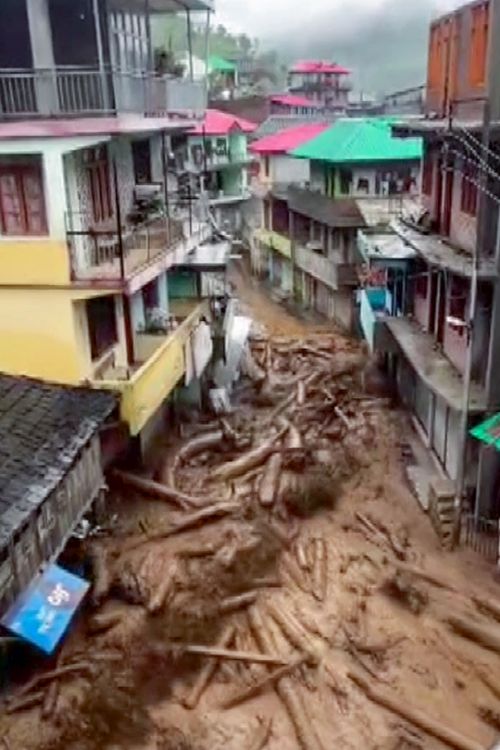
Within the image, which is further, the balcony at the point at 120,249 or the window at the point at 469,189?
the window at the point at 469,189

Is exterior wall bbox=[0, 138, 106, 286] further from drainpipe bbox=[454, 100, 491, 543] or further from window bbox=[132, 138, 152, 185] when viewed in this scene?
drainpipe bbox=[454, 100, 491, 543]

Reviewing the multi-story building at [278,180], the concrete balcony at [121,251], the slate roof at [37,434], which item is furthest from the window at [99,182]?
the multi-story building at [278,180]

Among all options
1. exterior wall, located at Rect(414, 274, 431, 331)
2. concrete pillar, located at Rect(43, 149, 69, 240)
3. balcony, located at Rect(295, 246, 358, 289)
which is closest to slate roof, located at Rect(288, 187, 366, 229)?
balcony, located at Rect(295, 246, 358, 289)

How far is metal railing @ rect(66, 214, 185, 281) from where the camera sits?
20859 millimetres

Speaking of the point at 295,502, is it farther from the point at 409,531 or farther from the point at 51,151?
the point at 51,151

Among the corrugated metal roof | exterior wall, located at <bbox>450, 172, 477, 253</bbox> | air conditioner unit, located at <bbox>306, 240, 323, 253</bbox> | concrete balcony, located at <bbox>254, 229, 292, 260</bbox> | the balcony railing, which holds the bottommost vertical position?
concrete balcony, located at <bbox>254, 229, 292, 260</bbox>

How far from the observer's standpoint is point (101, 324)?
24.2 meters

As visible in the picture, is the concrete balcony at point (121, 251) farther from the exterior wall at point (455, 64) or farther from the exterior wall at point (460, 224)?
the exterior wall at point (455, 64)

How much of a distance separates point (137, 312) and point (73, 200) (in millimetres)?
6016

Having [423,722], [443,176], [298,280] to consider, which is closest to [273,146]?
[298,280]

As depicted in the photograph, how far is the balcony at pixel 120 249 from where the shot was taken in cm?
2097

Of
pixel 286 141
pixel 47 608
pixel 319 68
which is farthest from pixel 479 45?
pixel 319 68

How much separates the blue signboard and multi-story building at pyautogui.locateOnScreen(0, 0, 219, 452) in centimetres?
512

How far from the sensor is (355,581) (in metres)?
19.7
